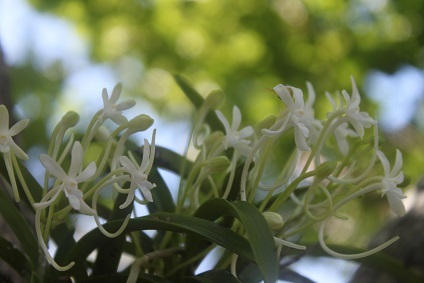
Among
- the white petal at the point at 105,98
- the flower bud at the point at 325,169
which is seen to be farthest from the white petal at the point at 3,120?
the flower bud at the point at 325,169

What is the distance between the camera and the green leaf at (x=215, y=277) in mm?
659

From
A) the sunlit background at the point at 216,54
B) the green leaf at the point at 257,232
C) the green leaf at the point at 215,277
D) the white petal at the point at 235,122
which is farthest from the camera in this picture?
the sunlit background at the point at 216,54

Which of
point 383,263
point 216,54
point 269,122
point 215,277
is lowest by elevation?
point 216,54

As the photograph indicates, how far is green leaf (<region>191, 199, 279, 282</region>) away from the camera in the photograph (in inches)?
21.8

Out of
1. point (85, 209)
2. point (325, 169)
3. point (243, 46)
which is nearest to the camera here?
point (85, 209)

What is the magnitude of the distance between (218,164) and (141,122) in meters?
0.10

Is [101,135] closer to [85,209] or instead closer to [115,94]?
[115,94]

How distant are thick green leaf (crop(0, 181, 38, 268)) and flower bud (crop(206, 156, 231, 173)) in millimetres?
212

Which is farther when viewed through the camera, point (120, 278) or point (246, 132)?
point (246, 132)

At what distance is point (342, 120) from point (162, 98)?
7.05ft

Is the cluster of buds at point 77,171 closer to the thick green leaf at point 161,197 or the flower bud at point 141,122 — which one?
the flower bud at point 141,122

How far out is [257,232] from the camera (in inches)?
23.1

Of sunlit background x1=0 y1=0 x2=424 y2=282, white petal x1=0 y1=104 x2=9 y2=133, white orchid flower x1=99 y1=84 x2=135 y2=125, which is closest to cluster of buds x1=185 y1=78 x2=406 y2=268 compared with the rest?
white orchid flower x1=99 y1=84 x2=135 y2=125

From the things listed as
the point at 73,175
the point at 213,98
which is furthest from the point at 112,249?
the point at 213,98
